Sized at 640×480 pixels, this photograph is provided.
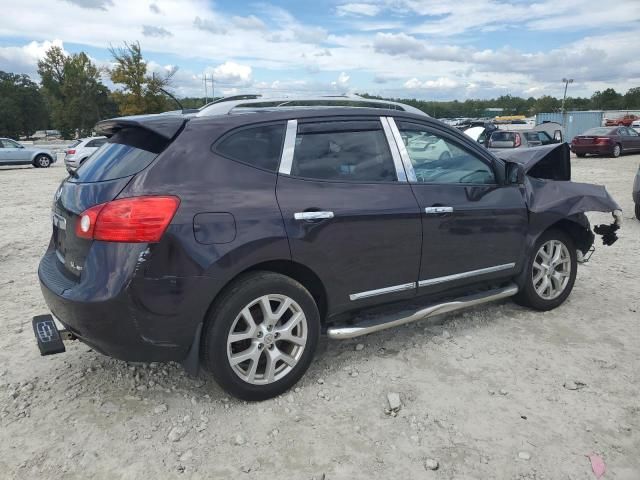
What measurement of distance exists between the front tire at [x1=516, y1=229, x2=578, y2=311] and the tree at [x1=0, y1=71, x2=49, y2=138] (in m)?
78.1

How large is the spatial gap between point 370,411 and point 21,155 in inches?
1041

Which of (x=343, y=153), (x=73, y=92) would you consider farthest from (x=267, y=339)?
(x=73, y=92)

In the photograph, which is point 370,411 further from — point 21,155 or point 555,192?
point 21,155

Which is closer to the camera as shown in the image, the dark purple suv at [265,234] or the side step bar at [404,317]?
the dark purple suv at [265,234]

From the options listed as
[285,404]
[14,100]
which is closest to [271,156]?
[285,404]

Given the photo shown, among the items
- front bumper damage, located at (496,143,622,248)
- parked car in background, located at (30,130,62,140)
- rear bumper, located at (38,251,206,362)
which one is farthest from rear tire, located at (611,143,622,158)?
parked car in background, located at (30,130,62,140)

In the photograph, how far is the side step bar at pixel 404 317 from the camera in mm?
3350

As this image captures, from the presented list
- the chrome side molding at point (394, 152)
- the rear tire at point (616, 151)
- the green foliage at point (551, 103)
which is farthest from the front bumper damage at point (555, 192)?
the green foliage at point (551, 103)

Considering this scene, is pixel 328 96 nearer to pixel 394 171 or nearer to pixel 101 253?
pixel 394 171

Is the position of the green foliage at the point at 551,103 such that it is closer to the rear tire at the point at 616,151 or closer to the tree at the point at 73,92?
the tree at the point at 73,92

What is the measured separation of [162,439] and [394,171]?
221cm

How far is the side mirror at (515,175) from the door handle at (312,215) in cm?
176

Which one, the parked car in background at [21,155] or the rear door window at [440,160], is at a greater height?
the rear door window at [440,160]

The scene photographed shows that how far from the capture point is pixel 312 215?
311 cm
